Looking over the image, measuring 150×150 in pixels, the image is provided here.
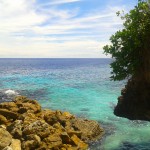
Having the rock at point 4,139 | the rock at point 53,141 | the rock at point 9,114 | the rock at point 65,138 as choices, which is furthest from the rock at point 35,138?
the rock at point 9,114

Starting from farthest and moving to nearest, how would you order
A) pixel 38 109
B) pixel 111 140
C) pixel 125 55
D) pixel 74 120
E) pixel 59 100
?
1. pixel 59 100
2. pixel 38 109
3. pixel 74 120
4. pixel 111 140
5. pixel 125 55

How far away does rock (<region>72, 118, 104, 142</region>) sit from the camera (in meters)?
30.5

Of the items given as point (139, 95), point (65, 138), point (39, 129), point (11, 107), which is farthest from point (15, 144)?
point (139, 95)

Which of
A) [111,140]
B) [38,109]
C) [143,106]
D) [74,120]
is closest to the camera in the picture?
[143,106]

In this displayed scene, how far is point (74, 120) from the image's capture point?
33.6 meters

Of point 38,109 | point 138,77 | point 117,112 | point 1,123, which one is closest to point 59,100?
point 38,109

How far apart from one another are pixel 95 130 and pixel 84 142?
2.83 meters

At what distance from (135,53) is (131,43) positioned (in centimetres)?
103

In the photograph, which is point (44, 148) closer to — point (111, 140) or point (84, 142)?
point (84, 142)

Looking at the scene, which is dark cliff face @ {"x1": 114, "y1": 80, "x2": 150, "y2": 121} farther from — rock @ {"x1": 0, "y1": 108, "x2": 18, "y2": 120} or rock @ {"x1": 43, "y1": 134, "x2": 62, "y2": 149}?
rock @ {"x1": 0, "y1": 108, "x2": 18, "y2": 120}

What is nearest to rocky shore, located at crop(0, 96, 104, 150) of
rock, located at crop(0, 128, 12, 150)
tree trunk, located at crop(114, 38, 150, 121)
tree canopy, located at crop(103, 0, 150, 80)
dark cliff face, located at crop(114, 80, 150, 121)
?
rock, located at crop(0, 128, 12, 150)

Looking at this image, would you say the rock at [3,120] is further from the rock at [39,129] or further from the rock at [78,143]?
the rock at [78,143]

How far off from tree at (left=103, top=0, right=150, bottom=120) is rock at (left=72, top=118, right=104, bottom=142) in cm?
599

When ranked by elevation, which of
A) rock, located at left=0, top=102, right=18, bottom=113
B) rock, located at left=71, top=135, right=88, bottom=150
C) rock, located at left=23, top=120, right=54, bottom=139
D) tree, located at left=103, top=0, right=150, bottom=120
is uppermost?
tree, located at left=103, top=0, right=150, bottom=120
